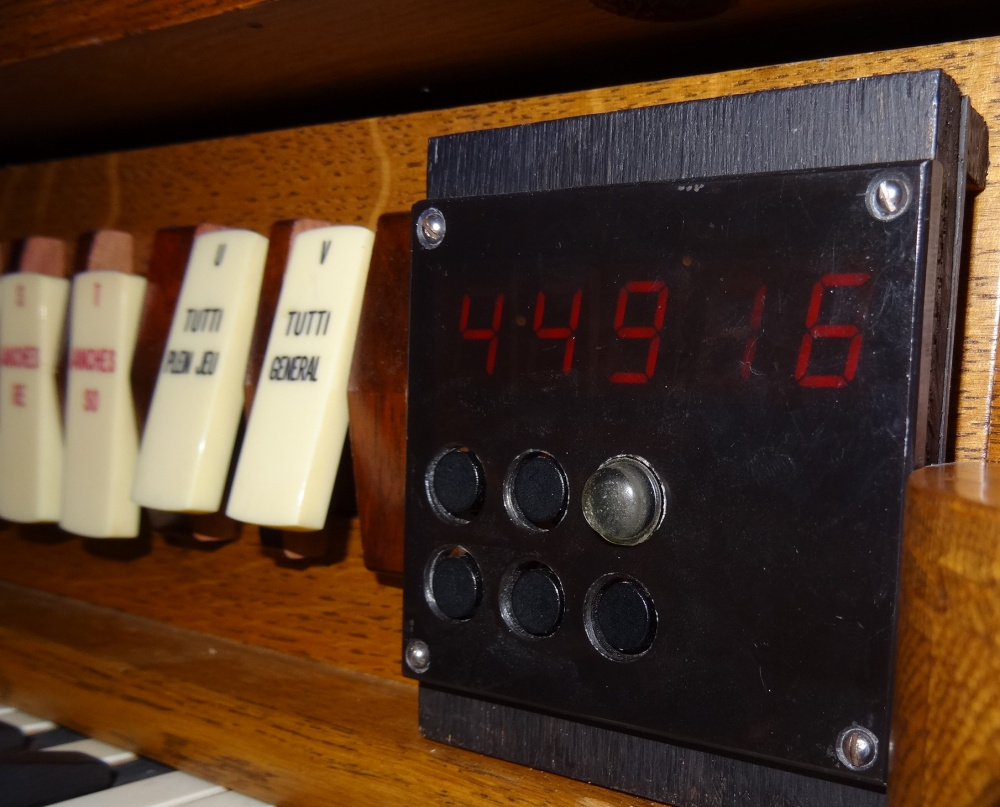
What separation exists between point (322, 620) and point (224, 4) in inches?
22.4

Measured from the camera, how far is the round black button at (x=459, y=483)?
2.17 feet

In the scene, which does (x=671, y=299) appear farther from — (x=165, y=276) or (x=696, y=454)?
(x=165, y=276)

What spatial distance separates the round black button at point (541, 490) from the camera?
2.04ft

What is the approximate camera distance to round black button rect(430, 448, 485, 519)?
26.0 inches

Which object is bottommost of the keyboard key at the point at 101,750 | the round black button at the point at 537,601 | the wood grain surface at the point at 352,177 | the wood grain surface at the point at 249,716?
the keyboard key at the point at 101,750

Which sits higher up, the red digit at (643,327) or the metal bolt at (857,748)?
the red digit at (643,327)

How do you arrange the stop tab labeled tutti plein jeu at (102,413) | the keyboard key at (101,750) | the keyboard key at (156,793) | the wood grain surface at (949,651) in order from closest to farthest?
the wood grain surface at (949,651) < the keyboard key at (156,793) < the keyboard key at (101,750) < the stop tab labeled tutti plein jeu at (102,413)

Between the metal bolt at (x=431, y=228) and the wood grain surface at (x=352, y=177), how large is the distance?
0.61 feet

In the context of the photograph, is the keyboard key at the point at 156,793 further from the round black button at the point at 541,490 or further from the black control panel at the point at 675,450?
the round black button at the point at 541,490

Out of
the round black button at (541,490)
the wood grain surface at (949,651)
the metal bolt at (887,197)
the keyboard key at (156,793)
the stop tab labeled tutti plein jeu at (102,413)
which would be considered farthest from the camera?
the stop tab labeled tutti plein jeu at (102,413)

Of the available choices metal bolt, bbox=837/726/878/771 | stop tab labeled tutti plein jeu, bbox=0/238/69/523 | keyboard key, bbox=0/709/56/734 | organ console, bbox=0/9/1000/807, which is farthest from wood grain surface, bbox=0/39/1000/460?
keyboard key, bbox=0/709/56/734

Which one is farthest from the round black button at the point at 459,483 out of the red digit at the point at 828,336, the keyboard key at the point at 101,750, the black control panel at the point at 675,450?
the keyboard key at the point at 101,750

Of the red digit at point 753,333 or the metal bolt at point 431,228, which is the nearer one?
the red digit at point 753,333

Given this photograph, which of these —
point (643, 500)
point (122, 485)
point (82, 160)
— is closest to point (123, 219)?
point (82, 160)
